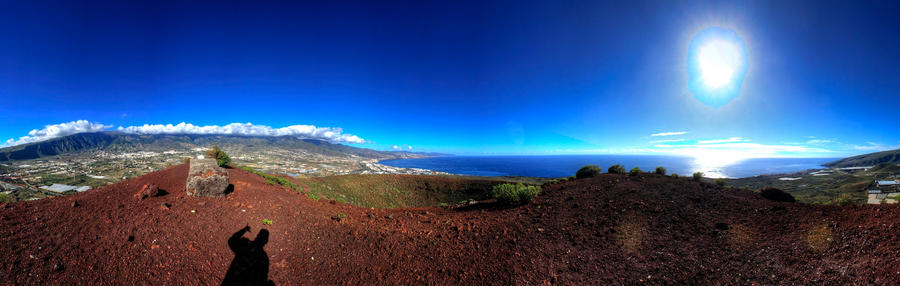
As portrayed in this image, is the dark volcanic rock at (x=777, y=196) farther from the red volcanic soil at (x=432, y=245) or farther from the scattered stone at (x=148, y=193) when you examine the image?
the scattered stone at (x=148, y=193)

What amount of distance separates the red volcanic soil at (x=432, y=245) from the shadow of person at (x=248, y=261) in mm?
32

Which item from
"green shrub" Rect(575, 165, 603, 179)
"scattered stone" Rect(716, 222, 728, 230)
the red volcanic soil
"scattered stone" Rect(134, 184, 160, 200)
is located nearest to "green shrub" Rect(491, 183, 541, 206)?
the red volcanic soil

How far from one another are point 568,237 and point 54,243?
32.3ft

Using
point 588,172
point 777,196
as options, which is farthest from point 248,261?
point 588,172

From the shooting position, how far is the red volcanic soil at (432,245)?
418 centimetres

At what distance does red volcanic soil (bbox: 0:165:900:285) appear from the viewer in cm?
418

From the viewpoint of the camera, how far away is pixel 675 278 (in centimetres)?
462

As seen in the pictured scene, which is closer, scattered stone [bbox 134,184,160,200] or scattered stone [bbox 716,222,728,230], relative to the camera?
scattered stone [bbox 716,222,728,230]

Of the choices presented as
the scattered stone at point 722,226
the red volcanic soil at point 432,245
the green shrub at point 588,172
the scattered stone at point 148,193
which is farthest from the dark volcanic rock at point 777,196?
the scattered stone at point 148,193

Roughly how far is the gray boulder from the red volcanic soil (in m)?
0.33

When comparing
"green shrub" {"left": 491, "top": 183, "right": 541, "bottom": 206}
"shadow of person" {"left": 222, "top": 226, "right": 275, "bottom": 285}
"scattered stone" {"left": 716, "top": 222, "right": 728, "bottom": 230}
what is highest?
"green shrub" {"left": 491, "top": 183, "right": 541, "bottom": 206}

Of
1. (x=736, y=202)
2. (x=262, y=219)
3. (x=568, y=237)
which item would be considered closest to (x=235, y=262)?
(x=262, y=219)

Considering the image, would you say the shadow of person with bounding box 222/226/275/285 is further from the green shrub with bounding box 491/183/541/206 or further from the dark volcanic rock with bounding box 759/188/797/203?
the dark volcanic rock with bounding box 759/188/797/203

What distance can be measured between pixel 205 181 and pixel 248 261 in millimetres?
3812
